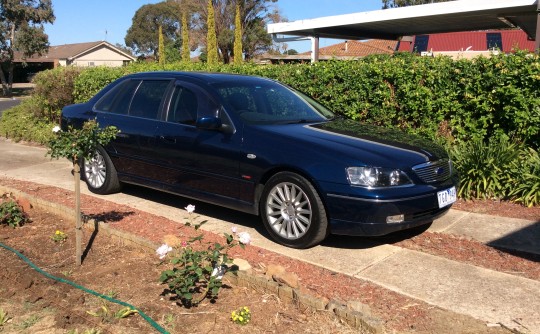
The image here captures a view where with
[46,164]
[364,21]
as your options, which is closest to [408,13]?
[364,21]

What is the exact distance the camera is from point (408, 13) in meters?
14.1

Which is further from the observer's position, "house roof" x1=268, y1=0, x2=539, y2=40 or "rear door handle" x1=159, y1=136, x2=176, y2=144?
"house roof" x1=268, y1=0, x2=539, y2=40

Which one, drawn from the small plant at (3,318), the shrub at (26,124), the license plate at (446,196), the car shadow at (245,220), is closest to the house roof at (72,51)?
the shrub at (26,124)

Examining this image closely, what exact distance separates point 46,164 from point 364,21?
31.0 feet

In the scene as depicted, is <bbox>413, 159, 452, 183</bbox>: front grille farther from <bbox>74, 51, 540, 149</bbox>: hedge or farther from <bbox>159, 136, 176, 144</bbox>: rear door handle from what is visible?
<bbox>159, 136, 176, 144</bbox>: rear door handle

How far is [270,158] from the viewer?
16.8ft

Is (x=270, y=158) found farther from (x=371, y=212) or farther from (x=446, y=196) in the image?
(x=446, y=196)

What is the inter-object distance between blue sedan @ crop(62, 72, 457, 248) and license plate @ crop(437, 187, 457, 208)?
10 mm

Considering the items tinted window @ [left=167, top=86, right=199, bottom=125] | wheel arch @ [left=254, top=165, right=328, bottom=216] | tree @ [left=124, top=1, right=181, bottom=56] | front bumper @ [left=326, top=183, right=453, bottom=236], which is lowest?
front bumper @ [left=326, top=183, right=453, bottom=236]

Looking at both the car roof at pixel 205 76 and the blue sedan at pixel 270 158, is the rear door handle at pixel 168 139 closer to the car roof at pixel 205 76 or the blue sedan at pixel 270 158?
the blue sedan at pixel 270 158

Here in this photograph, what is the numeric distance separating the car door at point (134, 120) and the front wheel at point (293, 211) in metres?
1.83

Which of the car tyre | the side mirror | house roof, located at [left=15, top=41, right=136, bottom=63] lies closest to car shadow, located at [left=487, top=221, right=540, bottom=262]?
the side mirror

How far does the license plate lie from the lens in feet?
16.4

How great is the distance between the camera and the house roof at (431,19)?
1288cm
